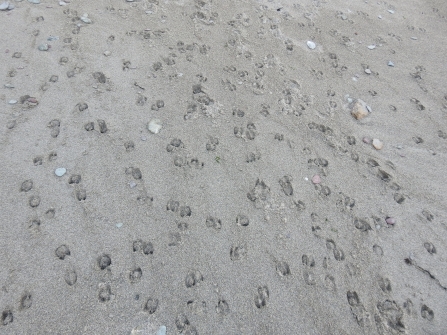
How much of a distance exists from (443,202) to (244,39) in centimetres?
219

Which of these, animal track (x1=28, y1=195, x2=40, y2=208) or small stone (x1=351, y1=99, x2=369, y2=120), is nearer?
animal track (x1=28, y1=195, x2=40, y2=208)

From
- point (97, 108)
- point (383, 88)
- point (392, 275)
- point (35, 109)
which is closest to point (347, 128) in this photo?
point (383, 88)

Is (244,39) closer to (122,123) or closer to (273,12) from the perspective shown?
(273,12)

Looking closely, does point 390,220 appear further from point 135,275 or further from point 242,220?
point 135,275

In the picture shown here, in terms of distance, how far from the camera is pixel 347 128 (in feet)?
8.92

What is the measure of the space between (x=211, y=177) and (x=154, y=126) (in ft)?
1.93

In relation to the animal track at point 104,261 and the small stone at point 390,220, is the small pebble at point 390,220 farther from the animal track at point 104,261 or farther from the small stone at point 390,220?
the animal track at point 104,261

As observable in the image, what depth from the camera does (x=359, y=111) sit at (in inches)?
110

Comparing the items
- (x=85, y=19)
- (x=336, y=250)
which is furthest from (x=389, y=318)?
(x=85, y=19)

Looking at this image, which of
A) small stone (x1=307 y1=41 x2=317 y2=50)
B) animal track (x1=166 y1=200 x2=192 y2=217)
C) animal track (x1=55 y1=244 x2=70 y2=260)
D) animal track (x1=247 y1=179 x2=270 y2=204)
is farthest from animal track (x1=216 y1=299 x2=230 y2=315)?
small stone (x1=307 y1=41 x2=317 y2=50)

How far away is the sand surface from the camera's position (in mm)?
1799

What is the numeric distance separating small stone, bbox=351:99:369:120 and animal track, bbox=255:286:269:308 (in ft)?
5.54

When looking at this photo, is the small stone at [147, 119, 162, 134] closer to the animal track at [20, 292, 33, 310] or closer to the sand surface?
the sand surface

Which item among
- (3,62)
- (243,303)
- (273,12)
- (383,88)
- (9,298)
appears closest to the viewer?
(9,298)
